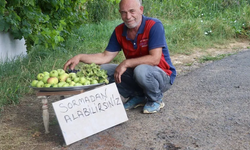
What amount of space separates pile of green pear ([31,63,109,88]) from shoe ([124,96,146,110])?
85 cm

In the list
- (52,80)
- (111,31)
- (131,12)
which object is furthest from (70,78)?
(111,31)

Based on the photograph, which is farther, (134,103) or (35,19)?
(35,19)

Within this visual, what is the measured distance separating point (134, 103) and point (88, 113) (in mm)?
1086

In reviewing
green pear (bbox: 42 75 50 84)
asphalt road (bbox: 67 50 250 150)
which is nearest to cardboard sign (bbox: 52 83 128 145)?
asphalt road (bbox: 67 50 250 150)

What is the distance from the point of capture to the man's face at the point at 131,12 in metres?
3.91

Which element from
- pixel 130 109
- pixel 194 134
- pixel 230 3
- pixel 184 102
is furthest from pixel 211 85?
pixel 230 3

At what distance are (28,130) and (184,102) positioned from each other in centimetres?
207

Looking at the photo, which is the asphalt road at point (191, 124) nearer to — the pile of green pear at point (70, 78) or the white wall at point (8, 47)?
the pile of green pear at point (70, 78)

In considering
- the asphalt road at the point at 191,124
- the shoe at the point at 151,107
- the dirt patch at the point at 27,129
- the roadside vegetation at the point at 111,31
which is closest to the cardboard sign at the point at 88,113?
the asphalt road at the point at 191,124

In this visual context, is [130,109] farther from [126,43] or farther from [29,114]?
[29,114]

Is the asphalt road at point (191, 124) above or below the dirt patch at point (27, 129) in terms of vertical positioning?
below

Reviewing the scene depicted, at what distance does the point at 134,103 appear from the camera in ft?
14.5

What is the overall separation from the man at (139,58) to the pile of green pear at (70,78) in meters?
0.24

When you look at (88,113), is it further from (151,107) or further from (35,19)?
(35,19)
